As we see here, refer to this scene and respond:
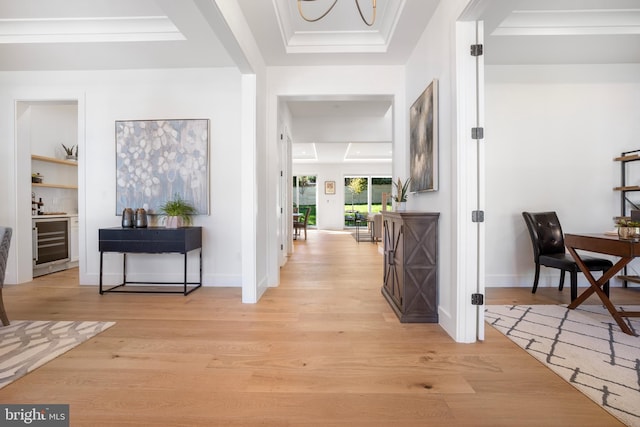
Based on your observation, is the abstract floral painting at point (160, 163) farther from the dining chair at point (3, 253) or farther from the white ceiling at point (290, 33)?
the dining chair at point (3, 253)

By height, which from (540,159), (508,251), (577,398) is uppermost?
(540,159)

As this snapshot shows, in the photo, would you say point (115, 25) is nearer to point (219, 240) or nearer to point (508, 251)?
point (219, 240)

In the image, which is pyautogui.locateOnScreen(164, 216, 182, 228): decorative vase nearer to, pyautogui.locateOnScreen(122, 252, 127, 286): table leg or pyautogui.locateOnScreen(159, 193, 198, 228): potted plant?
pyautogui.locateOnScreen(159, 193, 198, 228): potted plant

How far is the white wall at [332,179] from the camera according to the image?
1266 cm

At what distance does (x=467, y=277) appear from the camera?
87.7 inches

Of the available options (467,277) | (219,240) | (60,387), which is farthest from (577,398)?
(219,240)

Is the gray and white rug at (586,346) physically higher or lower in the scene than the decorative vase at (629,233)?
lower

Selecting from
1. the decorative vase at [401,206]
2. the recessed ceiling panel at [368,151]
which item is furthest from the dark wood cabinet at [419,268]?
the recessed ceiling panel at [368,151]

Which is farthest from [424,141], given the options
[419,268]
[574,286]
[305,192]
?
[305,192]

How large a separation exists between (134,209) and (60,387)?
2.55 meters

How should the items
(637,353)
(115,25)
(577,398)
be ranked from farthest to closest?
(115,25)
(637,353)
(577,398)
